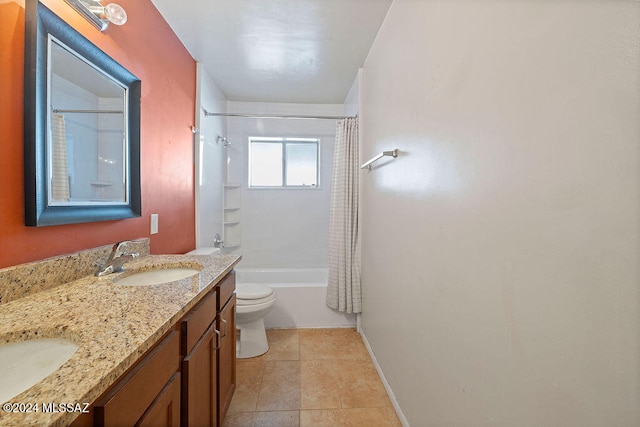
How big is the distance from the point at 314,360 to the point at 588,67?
2097 mm

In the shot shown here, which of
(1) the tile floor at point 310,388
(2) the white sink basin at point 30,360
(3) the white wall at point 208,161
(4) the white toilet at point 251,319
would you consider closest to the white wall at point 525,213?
(1) the tile floor at point 310,388

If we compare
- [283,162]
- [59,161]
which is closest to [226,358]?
[59,161]

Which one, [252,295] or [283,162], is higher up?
[283,162]

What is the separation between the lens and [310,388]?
1.70 metres

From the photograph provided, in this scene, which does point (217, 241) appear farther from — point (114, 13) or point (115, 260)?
point (114, 13)

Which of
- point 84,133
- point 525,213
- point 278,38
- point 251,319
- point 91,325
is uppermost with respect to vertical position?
point 278,38

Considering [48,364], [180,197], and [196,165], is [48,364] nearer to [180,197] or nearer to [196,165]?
[180,197]

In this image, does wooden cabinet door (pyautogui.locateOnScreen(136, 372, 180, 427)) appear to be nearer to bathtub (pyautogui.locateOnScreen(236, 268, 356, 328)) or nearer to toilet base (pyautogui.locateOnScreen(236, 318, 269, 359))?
toilet base (pyautogui.locateOnScreen(236, 318, 269, 359))

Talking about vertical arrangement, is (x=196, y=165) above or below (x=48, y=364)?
above

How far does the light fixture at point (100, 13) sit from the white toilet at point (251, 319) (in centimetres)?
168

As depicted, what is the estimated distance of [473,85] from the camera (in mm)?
817

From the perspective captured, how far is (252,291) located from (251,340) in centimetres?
37

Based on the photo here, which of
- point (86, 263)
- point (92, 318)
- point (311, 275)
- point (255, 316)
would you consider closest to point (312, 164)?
point (311, 275)

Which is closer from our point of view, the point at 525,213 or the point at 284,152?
the point at 525,213
